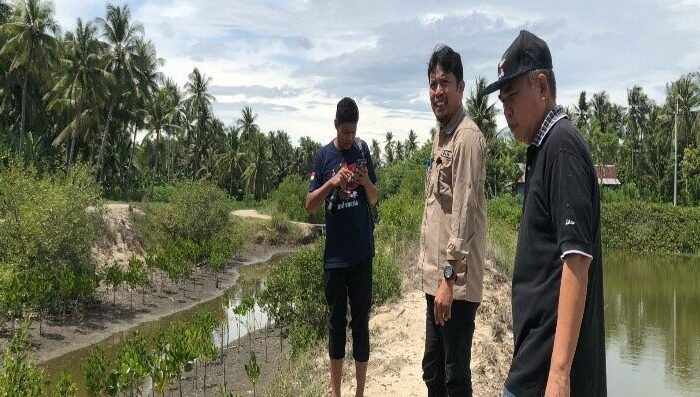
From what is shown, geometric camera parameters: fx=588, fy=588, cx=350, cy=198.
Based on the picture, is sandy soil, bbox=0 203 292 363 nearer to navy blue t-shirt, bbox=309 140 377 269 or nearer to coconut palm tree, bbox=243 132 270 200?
navy blue t-shirt, bbox=309 140 377 269

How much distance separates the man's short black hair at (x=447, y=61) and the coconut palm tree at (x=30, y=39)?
94.4 feet

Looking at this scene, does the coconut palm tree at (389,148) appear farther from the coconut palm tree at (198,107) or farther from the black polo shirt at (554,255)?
the black polo shirt at (554,255)

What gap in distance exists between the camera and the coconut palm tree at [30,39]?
28.1 meters

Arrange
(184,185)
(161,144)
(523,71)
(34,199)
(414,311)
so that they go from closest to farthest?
(523,71) < (414,311) < (34,199) < (184,185) < (161,144)

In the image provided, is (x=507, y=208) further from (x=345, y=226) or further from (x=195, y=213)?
(x=345, y=226)

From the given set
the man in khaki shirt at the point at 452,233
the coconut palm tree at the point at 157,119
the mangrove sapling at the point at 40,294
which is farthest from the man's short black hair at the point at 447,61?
the coconut palm tree at the point at 157,119

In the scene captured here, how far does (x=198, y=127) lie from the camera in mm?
49625

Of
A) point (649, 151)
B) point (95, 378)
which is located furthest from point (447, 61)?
point (649, 151)

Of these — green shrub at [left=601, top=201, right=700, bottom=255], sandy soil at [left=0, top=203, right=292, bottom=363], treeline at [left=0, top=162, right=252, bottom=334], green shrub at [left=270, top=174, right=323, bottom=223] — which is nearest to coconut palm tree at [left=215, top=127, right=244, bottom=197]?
green shrub at [left=270, top=174, right=323, bottom=223]

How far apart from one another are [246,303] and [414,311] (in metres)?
4.55

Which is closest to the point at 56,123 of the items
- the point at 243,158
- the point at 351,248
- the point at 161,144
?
the point at 161,144

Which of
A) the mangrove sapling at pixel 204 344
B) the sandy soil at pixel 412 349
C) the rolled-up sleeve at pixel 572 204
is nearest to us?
the rolled-up sleeve at pixel 572 204

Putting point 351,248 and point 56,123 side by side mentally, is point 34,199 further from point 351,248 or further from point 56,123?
point 56,123

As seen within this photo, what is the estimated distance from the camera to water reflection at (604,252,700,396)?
31.6ft
